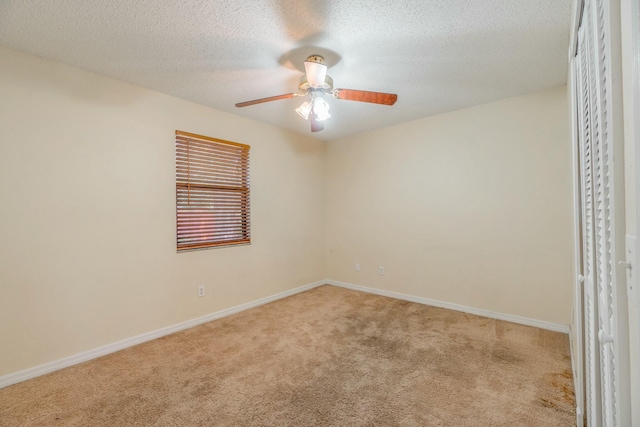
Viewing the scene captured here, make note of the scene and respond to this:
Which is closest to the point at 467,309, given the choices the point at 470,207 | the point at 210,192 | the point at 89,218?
the point at 470,207

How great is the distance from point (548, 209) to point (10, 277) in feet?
15.0

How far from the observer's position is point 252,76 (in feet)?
8.30

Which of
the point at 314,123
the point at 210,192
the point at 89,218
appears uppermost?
the point at 314,123

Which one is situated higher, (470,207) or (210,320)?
(470,207)

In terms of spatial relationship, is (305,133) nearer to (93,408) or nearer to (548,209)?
(548,209)

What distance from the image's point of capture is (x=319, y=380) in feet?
6.84

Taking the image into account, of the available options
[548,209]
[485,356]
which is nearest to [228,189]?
[485,356]

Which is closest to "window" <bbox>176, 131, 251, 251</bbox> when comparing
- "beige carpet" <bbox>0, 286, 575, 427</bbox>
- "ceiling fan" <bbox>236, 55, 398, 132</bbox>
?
"beige carpet" <bbox>0, 286, 575, 427</bbox>

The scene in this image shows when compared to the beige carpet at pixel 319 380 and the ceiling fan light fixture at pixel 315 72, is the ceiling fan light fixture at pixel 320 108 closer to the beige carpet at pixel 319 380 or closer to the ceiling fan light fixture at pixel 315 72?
the ceiling fan light fixture at pixel 315 72

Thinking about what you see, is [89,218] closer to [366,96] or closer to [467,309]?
[366,96]

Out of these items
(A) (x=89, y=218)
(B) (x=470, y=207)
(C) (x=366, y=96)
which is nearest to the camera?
(C) (x=366, y=96)

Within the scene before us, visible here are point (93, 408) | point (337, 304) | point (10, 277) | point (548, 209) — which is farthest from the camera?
point (337, 304)

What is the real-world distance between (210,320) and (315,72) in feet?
9.02

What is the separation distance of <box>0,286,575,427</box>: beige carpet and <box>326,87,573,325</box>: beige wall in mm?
492
